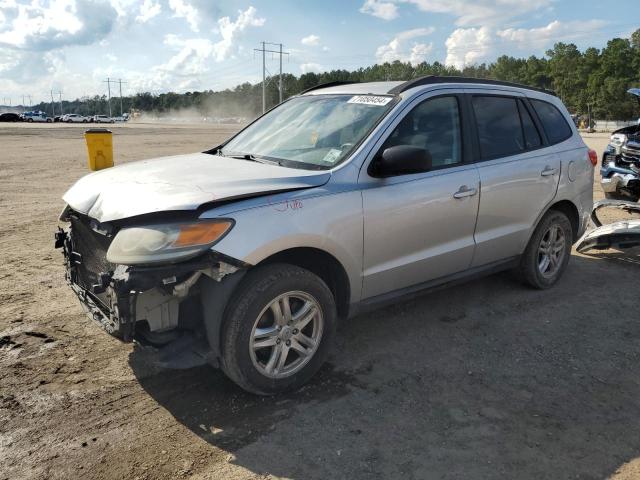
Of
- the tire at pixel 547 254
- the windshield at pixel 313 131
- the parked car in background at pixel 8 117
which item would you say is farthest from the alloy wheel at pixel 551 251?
the parked car in background at pixel 8 117

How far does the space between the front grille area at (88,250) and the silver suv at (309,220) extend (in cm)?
1

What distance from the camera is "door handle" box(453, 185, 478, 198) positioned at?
418cm

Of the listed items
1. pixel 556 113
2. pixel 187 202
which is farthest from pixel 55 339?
pixel 556 113

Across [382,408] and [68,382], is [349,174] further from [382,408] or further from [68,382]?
[68,382]

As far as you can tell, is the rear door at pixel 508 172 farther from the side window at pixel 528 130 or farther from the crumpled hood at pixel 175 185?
the crumpled hood at pixel 175 185

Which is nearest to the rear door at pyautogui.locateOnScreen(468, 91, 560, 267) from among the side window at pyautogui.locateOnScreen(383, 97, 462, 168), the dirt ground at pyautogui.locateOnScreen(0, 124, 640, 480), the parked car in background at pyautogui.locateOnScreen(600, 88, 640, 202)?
the side window at pyautogui.locateOnScreen(383, 97, 462, 168)

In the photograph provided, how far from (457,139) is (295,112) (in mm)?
1336

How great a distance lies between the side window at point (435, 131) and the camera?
3.97 meters

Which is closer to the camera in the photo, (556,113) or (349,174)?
(349,174)

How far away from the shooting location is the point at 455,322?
4621 millimetres

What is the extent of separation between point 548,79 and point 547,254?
336 ft

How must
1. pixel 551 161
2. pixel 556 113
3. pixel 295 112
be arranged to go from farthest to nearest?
pixel 556 113, pixel 551 161, pixel 295 112

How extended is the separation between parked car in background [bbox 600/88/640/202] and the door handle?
197 inches

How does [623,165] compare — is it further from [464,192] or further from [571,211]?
[464,192]
